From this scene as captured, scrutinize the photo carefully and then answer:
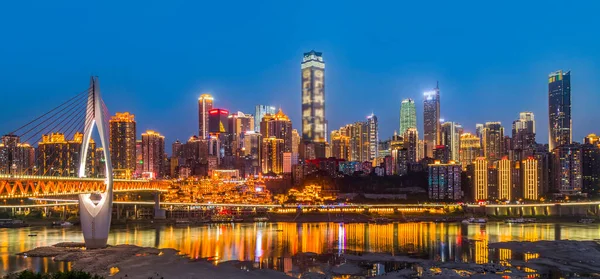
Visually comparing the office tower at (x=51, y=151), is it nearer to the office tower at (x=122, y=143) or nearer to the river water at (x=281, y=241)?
the river water at (x=281, y=241)

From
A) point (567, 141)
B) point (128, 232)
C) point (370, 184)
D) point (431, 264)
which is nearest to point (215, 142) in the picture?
point (370, 184)

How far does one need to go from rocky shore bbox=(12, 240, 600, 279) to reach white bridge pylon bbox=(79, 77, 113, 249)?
944 mm

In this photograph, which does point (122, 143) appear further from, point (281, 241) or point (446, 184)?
point (281, 241)

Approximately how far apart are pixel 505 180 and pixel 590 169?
18.3 m

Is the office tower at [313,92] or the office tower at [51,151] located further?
the office tower at [313,92]

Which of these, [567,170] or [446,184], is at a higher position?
[567,170]

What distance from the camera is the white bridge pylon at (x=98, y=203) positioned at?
3164 centimetres

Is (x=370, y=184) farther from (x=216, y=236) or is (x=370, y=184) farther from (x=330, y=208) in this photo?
(x=216, y=236)

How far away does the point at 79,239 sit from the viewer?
39656mm

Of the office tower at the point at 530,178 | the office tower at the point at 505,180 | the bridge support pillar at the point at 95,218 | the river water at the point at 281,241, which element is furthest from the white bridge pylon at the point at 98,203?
the office tower at the point at 530,178

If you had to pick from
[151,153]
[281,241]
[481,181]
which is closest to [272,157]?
[151,153]

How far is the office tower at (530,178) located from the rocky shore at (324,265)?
170 ft

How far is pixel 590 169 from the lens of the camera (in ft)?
306

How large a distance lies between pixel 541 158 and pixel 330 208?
38.8m
